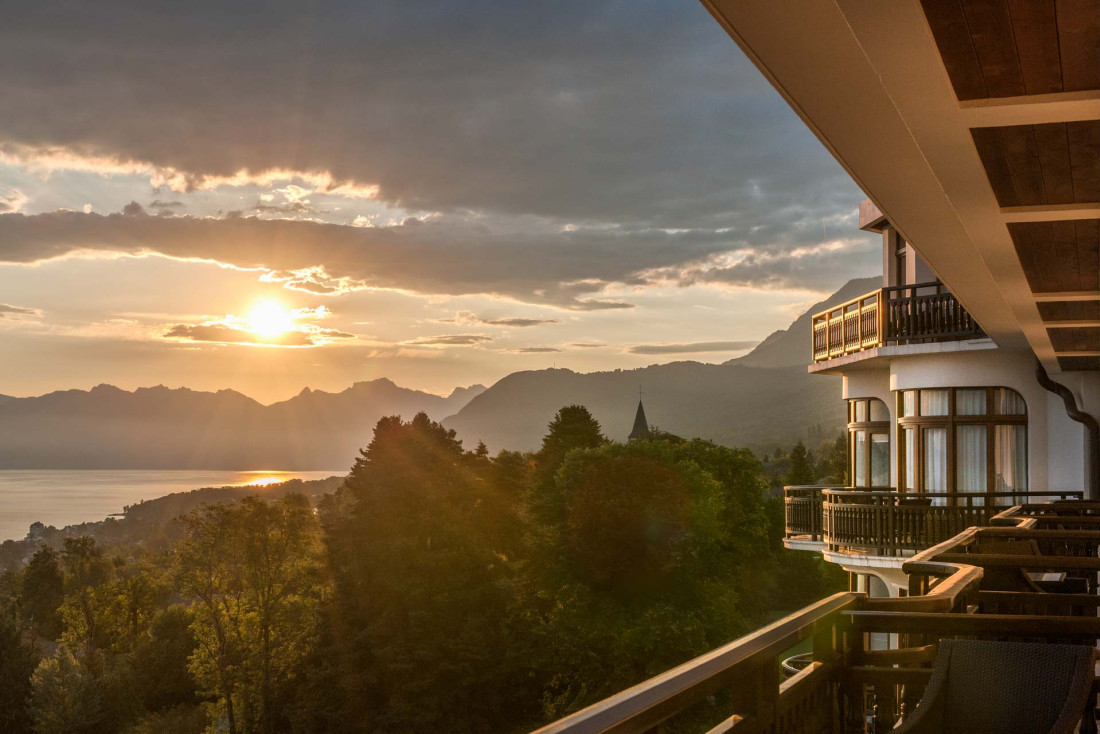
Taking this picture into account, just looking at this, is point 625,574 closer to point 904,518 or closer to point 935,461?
point 935,461

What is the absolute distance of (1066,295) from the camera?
8.54 m

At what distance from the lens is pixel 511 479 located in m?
62.3

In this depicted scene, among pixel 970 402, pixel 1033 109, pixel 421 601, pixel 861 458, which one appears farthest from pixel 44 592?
pixel 1033 109

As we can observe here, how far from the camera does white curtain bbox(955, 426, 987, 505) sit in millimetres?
16500

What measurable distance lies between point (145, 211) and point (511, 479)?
3619cm

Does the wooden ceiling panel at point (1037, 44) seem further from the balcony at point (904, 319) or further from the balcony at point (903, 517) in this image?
the balcony at point (904, 319)

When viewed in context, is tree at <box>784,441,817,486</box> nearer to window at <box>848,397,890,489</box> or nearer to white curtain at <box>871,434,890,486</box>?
window at <box>848,397,890,489</box>

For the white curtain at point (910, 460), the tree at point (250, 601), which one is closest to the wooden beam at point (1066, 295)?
the white curtain at point (910, 460)

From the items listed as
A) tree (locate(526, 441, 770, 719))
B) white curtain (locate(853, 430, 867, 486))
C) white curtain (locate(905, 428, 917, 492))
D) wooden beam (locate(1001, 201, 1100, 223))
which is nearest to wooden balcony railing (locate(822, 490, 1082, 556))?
white curtain (locate(905, 428, 917, 492))

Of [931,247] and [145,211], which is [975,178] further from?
[145,211]

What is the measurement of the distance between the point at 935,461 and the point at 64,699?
5393cm

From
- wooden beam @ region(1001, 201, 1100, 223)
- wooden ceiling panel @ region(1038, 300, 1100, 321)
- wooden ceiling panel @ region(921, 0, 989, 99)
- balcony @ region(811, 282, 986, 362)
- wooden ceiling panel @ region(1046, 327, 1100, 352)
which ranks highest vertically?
balcony @ region(811, 282, 986, 362)

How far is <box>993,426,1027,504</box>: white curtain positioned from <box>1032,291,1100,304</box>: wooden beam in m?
8.41

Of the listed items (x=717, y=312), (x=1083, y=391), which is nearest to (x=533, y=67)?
(x=1083, y=391)
